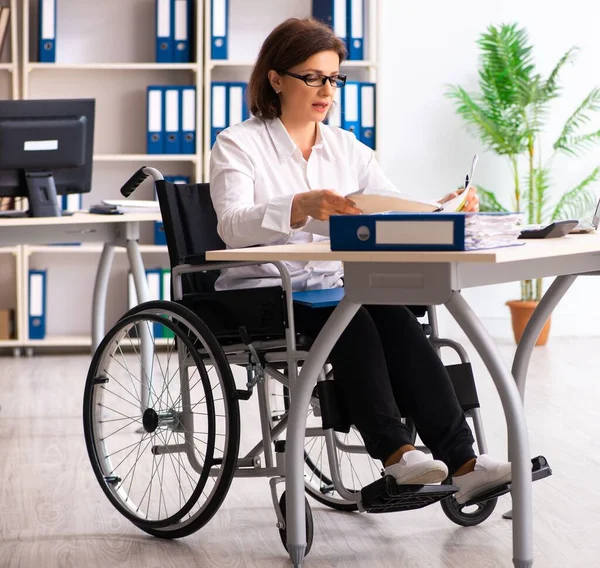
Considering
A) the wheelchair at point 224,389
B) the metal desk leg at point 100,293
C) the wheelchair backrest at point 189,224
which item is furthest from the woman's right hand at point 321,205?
the metal desk leg at point 100,293

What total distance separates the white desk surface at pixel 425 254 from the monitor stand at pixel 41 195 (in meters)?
1.62

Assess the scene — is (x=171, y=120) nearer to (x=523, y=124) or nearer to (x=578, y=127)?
(x=523, y=124)

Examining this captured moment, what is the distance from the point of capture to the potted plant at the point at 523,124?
15.6 ft

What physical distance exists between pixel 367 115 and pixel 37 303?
1.79 m

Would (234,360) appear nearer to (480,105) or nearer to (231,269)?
(231,269)

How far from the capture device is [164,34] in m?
4.79

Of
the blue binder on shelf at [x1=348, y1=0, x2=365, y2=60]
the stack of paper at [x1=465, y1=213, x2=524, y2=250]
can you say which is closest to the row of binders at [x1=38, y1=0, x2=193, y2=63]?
the blue binder on shelf at [x1=348, y1=0, x2=365, y2=60]

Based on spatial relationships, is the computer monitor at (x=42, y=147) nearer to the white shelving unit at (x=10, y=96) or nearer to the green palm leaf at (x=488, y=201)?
the white shelving unit at (x=10, y=96)

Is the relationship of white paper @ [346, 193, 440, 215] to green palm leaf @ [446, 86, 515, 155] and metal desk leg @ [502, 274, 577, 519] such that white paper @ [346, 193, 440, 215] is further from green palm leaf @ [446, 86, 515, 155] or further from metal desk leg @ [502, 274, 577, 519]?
green palm leaf @ [446, 86, 515, 155]

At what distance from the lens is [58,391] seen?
3883mm

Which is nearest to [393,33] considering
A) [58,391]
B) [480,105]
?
[480,105]

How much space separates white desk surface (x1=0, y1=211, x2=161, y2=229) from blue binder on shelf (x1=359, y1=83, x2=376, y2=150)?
1.83 m

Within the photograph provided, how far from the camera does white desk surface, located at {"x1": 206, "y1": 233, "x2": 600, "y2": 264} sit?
1.48m

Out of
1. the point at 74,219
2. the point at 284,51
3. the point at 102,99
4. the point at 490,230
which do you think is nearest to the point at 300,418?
the point at 490,230
